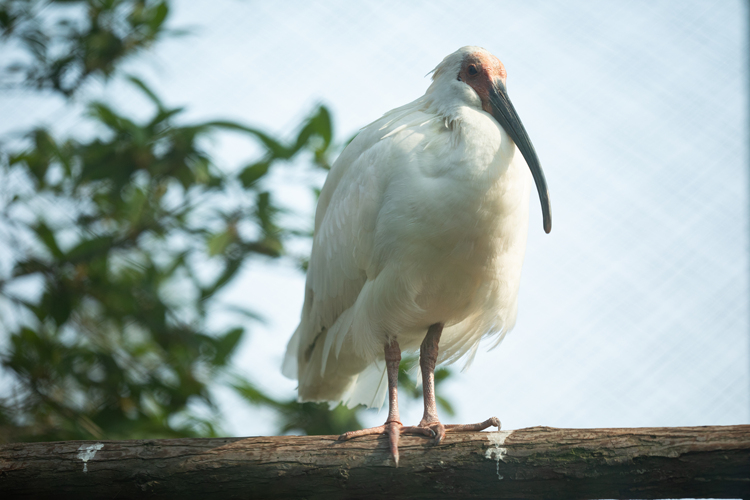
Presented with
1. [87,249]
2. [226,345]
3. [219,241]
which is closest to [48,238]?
[87,249]

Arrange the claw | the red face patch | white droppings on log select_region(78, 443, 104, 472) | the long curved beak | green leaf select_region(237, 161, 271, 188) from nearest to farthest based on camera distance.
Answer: the claw → white droppings on log select_region(78, 443, 104, 472) → the long curved beak → the red face patch → green leaf select_region(237, 161, 271, 188)

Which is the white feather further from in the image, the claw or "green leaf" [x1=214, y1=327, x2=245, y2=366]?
"green leaf" [x1=214, y1=327, x2=245, y2=366]

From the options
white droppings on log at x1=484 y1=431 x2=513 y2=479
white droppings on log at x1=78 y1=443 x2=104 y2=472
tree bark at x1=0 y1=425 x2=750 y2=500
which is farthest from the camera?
white droppings on log at x1=78 y1=443 x2=104 y2=472

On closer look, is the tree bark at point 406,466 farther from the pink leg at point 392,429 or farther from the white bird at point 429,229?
the white bird at point 429,229

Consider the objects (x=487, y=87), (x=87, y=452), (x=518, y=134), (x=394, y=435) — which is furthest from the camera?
(x=487, y=87)

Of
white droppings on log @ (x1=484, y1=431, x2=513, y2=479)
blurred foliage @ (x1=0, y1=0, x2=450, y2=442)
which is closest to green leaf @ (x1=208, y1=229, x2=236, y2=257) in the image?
blurred foliage @ (x1=0, y1=0, x2=450, y2=442)

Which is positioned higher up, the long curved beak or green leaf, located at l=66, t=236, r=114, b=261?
the long curved beak

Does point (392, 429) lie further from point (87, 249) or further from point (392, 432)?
point (87, 249)

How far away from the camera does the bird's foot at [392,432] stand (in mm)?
2379

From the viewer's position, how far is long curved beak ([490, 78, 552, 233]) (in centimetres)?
261

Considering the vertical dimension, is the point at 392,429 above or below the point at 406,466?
above

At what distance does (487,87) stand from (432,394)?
139 cm

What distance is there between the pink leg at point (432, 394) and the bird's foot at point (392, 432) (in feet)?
0.10

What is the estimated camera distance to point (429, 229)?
247 centimetres
